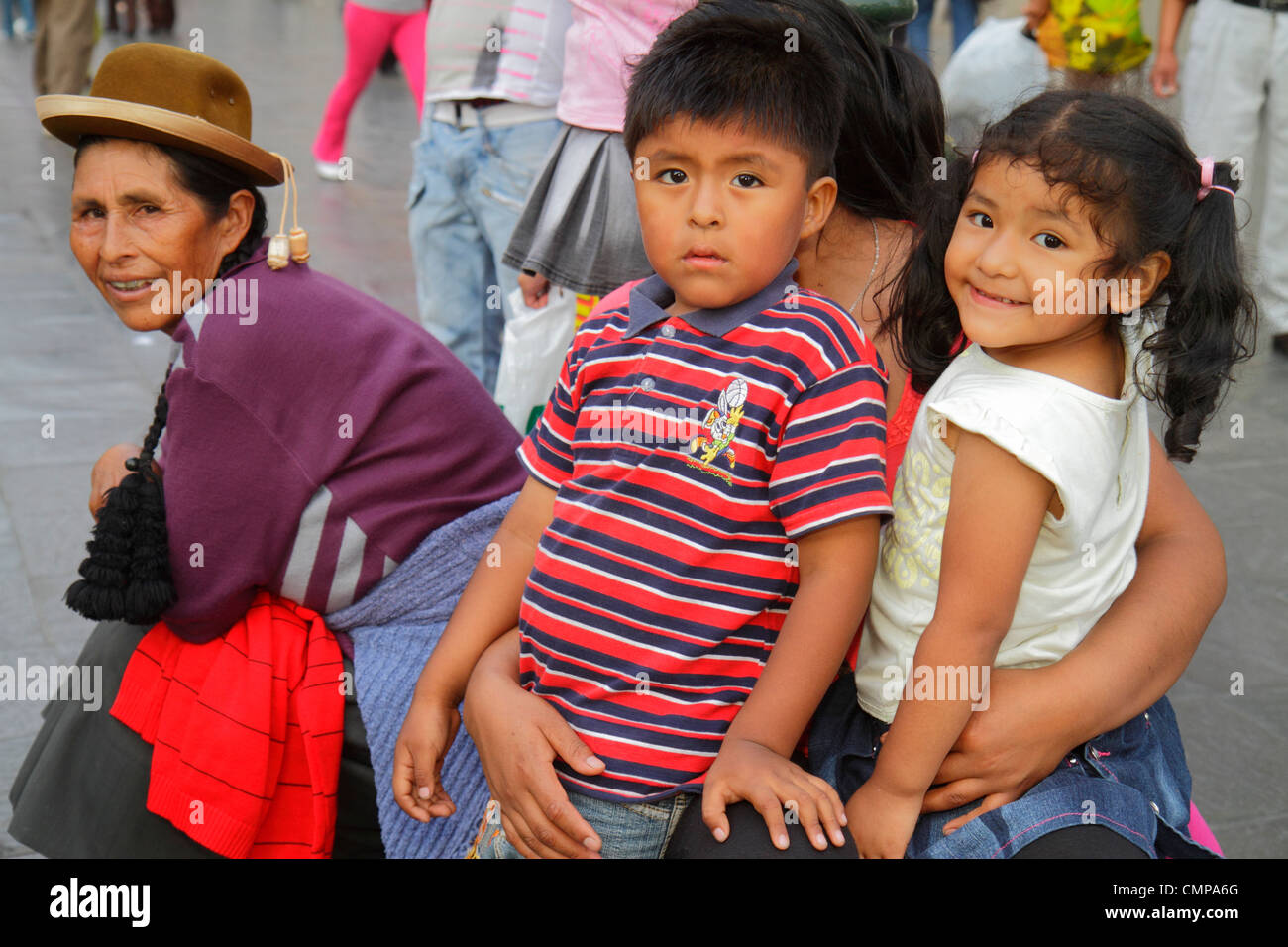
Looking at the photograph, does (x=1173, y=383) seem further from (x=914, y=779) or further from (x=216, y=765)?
(x=216, y=765)

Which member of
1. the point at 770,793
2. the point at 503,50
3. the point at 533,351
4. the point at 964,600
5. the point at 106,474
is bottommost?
the point at 533,351

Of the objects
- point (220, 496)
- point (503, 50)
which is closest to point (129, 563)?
point (220, 496)

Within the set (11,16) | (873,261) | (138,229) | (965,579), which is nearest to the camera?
(965,579)

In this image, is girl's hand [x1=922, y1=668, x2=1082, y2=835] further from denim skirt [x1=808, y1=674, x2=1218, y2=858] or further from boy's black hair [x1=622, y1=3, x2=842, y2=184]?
boy's black hair [x1=622, y1=3, x2=842, y2=184]

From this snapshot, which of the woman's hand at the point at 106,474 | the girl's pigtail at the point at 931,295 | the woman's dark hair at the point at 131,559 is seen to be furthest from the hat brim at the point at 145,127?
the girl's pigtail at the point at 931,295

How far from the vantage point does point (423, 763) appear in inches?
71.1

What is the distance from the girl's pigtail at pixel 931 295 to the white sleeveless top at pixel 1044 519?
76 millimetres

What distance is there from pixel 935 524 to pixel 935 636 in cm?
16

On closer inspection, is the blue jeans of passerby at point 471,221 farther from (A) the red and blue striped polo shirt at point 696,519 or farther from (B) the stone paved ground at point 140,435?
(A) the red and blue striped polo shirt at point 696,519

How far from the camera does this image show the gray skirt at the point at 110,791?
2.08 meters

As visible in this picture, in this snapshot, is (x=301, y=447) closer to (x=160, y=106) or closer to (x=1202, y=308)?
(x=160, y=106)

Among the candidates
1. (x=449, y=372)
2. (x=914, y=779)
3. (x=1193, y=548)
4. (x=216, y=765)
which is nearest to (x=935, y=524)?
(x=914, y=779)

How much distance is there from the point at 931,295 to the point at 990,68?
3637mm

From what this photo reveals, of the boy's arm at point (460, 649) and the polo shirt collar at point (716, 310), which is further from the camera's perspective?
the boy's arm at point (460, 649)
